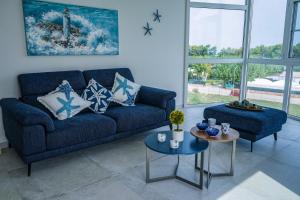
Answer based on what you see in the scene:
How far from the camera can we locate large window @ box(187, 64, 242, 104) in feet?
16.6

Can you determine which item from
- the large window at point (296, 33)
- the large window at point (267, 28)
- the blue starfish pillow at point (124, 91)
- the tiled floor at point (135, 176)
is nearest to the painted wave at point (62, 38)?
the blue starfish pillow at point (124, 91)

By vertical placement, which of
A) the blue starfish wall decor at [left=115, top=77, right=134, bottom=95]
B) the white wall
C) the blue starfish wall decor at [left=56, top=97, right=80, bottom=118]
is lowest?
the blue starfish wall decor at [left=56, top=97, right=80, bottom=118]

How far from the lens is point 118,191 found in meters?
2.16

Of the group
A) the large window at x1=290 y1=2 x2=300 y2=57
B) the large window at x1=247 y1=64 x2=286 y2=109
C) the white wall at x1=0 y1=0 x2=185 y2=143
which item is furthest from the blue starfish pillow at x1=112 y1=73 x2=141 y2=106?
the large window at x1=290 y1=2 x2=300 y2=57

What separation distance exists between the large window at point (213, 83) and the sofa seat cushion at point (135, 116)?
73.4 inches

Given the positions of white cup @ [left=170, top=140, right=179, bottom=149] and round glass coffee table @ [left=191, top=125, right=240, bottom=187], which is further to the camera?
round glass coffee table @ [left=191, top=125, right=240, bottom=187]

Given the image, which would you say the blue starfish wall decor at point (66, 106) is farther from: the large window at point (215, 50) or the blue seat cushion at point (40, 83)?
the large window at point (215, 50)

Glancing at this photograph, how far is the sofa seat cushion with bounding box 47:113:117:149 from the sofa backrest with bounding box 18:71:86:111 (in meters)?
0.50

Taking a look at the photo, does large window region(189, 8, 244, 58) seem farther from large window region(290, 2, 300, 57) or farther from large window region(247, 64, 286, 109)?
large window region(290, 2, 300, 57)

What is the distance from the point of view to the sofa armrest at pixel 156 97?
3435 mm

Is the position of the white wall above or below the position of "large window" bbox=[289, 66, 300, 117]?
above

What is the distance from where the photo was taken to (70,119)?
279 centimetres

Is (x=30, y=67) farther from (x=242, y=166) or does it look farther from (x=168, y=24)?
(x=242, y=166)

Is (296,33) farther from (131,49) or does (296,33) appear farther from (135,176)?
(135,176)
